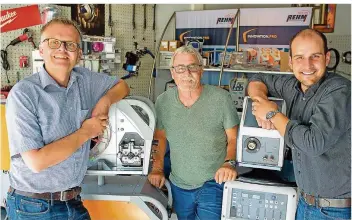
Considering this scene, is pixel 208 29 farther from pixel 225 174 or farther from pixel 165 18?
pixel 225 174

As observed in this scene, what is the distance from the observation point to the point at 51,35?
5.23 feet

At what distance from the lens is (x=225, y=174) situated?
1805 mm

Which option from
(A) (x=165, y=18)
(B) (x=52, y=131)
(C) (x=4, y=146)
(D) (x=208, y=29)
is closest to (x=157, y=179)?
(B) (x=52, y=131)

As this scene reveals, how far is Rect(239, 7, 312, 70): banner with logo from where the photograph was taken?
5165 mm

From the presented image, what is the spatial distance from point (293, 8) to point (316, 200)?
4.17 metres

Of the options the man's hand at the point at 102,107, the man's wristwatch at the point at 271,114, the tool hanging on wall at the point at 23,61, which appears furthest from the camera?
the tool hanging on wall at the point at 23,61

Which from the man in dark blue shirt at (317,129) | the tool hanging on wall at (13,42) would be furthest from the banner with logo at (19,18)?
the man in dark blue shirt at (317,129)

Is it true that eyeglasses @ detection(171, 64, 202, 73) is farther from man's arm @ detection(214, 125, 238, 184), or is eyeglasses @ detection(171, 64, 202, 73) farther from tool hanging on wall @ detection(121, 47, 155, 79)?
tool hanging on wall @ detection(121, 47, 155, 79)

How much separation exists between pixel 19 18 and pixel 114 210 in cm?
258

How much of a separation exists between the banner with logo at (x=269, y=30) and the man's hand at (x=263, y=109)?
3.70 m

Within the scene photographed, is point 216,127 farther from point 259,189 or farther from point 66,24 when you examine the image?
point 66,24

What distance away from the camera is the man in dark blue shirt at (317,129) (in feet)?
4.75

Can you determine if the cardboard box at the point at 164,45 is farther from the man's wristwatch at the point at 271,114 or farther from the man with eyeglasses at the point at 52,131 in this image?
the man's wristwatch at the point at 271,114

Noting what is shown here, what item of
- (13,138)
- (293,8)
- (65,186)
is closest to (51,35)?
(13,138)
